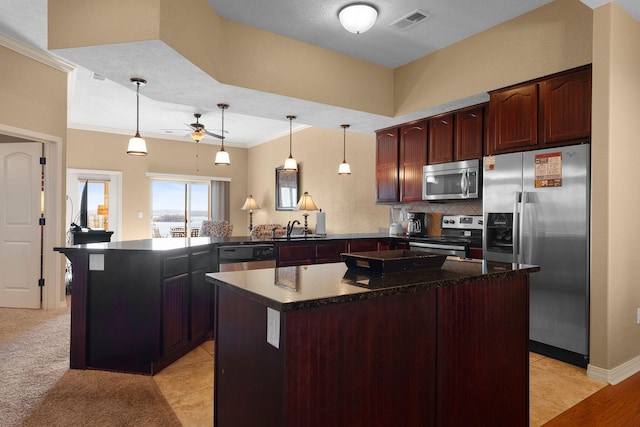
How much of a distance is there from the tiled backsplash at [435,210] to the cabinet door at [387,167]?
370 mm

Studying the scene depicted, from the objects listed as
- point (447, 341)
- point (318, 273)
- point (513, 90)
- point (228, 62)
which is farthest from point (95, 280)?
point (513, 90)

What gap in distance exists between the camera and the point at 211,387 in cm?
270

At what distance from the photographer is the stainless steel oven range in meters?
4.12

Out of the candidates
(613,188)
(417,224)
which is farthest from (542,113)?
(417,224)

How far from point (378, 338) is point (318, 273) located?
1.73ft

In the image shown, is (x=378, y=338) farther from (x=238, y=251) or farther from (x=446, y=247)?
(x=446, y=247)

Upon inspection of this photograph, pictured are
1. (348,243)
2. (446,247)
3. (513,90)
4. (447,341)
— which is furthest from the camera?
(348,243)

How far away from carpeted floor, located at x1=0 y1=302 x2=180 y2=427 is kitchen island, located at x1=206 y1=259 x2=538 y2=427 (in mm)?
907

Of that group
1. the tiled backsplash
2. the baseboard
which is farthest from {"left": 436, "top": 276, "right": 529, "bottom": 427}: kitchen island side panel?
the tiled backsplash

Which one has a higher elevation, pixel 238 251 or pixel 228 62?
pixel 228 62

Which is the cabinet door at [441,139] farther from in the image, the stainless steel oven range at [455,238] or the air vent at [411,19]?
the air vent at [411,19]

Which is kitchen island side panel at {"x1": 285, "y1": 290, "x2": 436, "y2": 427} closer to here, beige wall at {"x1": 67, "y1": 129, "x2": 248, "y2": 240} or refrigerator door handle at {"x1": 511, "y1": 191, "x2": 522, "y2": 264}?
refrigerator door handle at {"x1": 511, "y1": 191, "x2": 522, "y2": 264}

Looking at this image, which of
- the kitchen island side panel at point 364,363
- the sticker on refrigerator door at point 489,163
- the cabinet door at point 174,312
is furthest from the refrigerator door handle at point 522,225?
the cabinet door at point 174,312

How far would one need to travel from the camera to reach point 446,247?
13.9 ft
